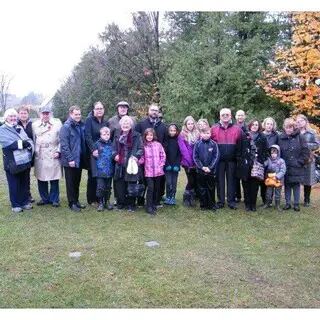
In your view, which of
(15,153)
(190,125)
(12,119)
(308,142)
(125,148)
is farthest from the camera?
(308,142)

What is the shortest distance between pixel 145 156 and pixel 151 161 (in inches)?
5.5

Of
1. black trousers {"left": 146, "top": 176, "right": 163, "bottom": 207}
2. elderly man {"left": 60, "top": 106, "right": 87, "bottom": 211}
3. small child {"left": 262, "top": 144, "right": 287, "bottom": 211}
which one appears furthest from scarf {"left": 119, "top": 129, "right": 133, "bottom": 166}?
small child {"left": 262, "top": 144, "right": 287, "bottom": 211}

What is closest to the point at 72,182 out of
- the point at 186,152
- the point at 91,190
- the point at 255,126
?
the point at 91,190

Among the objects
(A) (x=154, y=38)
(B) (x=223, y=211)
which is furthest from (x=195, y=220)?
(A) (x=154, y=38)

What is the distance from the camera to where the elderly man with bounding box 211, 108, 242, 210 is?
22.6 feet

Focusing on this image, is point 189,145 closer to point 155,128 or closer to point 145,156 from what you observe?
point 155,128

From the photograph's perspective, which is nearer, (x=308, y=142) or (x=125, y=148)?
(x=125, y=148)

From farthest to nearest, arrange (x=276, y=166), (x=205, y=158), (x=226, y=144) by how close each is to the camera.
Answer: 1. (x=276, y=166)
2. (x=226, y=144)
3. (x=205, y=158)

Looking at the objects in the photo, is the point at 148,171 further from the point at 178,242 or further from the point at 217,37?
the point at 217,37

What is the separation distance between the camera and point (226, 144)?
22.7 ft

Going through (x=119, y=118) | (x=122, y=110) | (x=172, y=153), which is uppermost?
(x=122, y=110)

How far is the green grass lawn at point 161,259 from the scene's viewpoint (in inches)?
147

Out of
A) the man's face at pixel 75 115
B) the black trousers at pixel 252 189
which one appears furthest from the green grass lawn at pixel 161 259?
the man's face at pixel 75 115

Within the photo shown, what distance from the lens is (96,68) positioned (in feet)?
78.1
